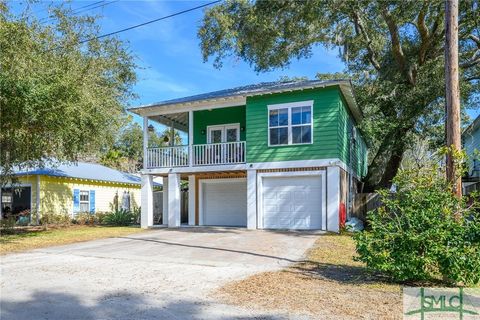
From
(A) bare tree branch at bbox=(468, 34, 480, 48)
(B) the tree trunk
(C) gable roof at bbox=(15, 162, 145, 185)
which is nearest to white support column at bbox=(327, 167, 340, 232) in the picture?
(B) the tree trunk

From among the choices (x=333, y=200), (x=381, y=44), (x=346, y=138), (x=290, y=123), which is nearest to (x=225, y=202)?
(x=290, y=123)

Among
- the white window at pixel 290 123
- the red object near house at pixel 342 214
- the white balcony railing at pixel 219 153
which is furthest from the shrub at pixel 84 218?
the red object near house at pixel 342 214

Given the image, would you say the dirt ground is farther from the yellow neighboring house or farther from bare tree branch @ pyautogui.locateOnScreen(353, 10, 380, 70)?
the yellow neighboring house

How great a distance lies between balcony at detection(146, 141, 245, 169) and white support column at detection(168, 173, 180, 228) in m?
0.78

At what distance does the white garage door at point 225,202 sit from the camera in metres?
19.2

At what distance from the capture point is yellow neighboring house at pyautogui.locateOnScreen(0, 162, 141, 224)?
20766 mm

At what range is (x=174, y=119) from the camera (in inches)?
814

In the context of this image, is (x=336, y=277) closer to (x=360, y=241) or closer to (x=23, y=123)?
(x=360, y=241)

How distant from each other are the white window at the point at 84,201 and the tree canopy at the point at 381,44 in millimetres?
10625

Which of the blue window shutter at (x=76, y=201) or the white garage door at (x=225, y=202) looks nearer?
the white garage door at (x=225, y=202)

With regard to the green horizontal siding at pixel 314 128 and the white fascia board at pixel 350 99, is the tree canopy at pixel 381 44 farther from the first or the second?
the green horizontal siding at pixel 314 128

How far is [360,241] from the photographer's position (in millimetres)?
6945

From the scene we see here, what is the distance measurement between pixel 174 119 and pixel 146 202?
4587mm

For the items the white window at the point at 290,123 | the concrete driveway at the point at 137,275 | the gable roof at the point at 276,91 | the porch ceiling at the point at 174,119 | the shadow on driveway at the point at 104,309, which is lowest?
the concrete driveway at the point at 137,275
